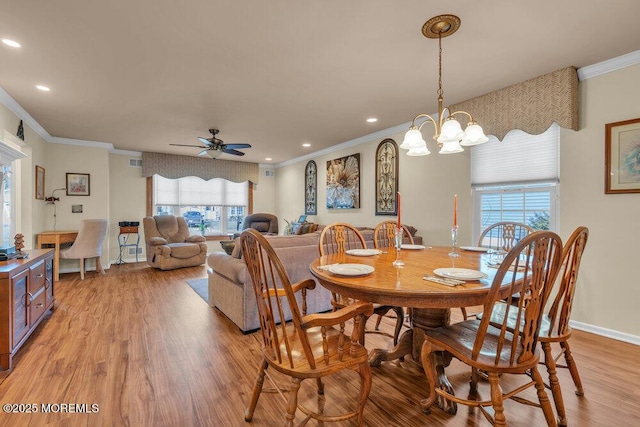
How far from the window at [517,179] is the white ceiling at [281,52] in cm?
67

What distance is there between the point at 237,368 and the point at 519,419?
174 centimetres

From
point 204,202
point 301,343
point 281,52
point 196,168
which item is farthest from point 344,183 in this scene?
point 301,343

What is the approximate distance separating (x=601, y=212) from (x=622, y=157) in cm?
49

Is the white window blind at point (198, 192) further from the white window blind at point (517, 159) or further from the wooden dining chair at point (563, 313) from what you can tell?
the wooden dining chair at point (563, 313)

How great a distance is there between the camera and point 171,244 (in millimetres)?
5766

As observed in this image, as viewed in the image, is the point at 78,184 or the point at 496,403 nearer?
the point at 496,403

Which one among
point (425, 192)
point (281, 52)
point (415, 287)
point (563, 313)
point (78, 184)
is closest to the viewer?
point (415, 287)

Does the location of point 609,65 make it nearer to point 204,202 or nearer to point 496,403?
point 496,403

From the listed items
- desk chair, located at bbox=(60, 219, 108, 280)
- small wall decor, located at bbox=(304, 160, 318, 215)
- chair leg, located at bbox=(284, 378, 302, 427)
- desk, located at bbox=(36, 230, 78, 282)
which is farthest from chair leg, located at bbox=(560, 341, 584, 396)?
desk, located at bbox=(36, 230, 78, 282)

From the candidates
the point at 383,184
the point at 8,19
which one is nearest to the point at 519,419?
the point at 383,184

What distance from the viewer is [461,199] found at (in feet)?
12.6

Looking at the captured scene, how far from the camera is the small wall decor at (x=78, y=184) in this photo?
5.31 meters

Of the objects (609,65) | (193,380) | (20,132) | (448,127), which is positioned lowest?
(193,380)

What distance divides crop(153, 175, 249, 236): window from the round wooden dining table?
6.11 metres
